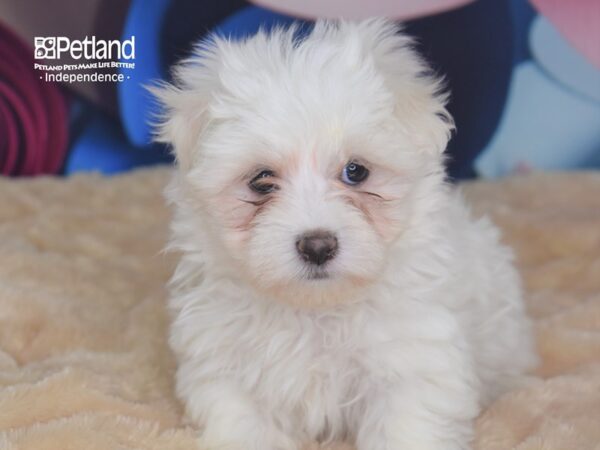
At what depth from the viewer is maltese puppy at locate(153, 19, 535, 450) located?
253cm

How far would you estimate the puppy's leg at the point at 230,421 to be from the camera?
2764 mm

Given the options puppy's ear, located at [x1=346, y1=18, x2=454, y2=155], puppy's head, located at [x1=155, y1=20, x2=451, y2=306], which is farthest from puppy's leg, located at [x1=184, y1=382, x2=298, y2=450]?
puppy's ear, located at [x1=346, y1=18, x2=454, y2=155]

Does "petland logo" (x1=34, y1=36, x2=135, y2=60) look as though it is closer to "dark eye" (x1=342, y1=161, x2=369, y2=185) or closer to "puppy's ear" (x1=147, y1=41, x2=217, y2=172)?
"puppy's ear" (x1=147, y1=41, x2=217, y2=172)

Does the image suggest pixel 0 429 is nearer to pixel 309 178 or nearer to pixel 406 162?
pixel 309 178

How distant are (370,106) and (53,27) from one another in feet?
10.1

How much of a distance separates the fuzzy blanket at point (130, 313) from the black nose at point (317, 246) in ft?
2.29

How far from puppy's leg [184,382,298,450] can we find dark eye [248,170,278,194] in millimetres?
603

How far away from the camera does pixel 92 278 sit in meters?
4.00

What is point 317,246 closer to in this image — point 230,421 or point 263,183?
point 263,183

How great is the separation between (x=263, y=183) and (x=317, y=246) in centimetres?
27

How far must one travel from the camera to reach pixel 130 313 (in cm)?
374

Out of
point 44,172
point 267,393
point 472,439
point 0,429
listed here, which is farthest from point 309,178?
point 44,172

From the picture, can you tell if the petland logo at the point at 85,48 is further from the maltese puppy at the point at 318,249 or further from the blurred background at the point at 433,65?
the maltese puppy at the point at 318,249
